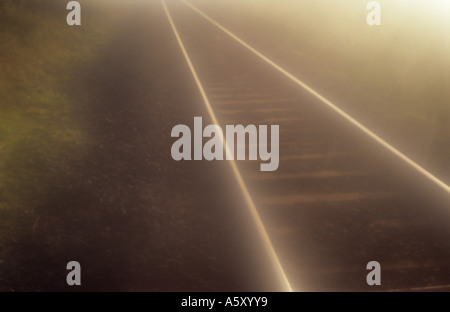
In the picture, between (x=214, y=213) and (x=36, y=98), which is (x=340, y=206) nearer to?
(x=214, y=213)

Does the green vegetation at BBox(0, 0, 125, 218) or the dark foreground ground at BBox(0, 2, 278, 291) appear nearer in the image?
the dark foreground ground at BBox(0, 2, 278, 291)

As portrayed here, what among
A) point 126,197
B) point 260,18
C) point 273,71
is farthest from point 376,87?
point 260,18

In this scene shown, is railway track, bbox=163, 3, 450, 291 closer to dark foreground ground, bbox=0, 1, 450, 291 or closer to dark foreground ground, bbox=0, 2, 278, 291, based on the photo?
dark foreground ground, bbox=0, 1, 450, 291

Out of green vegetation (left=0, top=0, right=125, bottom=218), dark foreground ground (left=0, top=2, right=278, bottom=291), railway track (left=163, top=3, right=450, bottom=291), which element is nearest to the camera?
dark foreground ground (left=0, top=2, right=278, bottom=291)

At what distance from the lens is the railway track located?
186 inches

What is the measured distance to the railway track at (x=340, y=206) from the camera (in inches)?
186

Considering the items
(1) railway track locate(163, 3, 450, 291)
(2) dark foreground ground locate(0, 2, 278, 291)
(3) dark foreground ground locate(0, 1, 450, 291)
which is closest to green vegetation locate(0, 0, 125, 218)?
(3) dark foreground ground locate(0, 1, 450, 291)

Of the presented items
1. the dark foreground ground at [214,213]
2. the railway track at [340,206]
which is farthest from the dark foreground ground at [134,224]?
the railway track at [340,206]

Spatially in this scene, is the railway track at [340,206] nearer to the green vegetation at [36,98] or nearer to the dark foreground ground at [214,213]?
the dark foreground ground at [214,213]

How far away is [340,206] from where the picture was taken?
19.3 ft

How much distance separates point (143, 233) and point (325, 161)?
2.96 meters

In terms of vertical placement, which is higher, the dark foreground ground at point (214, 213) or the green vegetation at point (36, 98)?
the green vegetation at point (36, 98)

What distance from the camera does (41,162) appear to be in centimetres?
695

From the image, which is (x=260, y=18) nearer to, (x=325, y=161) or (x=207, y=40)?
(x=207, y=40)
